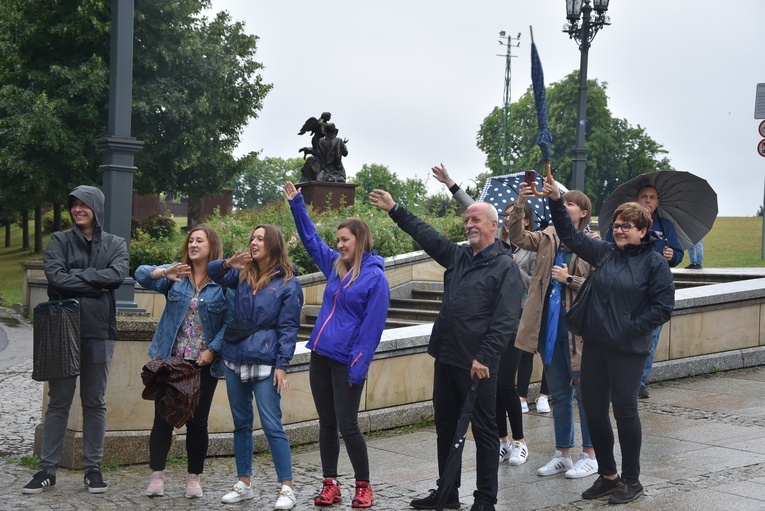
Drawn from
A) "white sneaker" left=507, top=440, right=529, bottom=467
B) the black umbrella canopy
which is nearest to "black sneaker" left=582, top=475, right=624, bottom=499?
"white sneaker" left=507, top=440, right=529, bottom=467

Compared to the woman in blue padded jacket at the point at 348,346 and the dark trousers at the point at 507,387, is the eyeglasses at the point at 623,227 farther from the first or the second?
the woman in blue padded jacket at the point at 348,346

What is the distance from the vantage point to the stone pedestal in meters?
21.1

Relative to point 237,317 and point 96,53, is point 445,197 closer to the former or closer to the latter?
point 96,53

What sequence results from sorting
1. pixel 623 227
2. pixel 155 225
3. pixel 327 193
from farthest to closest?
1. pixel 155 225
2. pixel 327 193
3. pixel 623 227

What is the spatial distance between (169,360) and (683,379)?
6616mm

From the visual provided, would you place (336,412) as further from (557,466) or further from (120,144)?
(120,144)

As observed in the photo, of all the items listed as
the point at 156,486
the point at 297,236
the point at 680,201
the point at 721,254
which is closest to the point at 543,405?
the point at 680,201

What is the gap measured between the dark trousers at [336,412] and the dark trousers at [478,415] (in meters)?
0.51

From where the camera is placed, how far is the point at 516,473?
6.82 m

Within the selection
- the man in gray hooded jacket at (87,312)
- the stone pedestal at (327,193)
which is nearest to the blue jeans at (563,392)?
the man in gray hooded jacket at (87,312)

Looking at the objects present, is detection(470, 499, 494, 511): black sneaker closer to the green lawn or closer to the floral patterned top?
the floral patterned top

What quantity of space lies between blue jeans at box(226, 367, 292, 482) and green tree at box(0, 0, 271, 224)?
74.3 feet

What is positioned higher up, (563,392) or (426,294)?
(426,294)

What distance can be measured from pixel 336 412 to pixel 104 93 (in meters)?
24.1
